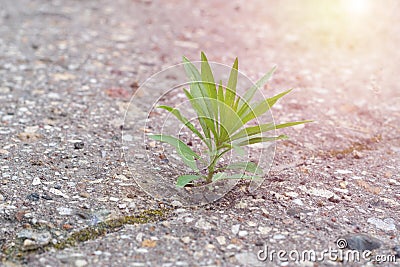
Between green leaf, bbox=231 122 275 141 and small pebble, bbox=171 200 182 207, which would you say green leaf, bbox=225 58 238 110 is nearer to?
green leaf, bbox=231 122 275 141

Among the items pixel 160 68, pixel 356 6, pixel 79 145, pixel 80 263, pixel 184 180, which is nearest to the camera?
pixel 80 263

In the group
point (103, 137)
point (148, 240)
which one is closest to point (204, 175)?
point (148, 240)

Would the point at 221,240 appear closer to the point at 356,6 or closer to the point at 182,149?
the point at 182,149

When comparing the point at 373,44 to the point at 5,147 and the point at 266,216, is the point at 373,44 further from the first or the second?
the point at 5,147

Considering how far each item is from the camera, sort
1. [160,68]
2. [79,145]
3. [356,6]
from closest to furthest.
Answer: [79,145]
[160,68]
[356,6]

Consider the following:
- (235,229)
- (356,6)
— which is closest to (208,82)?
(235,229)
